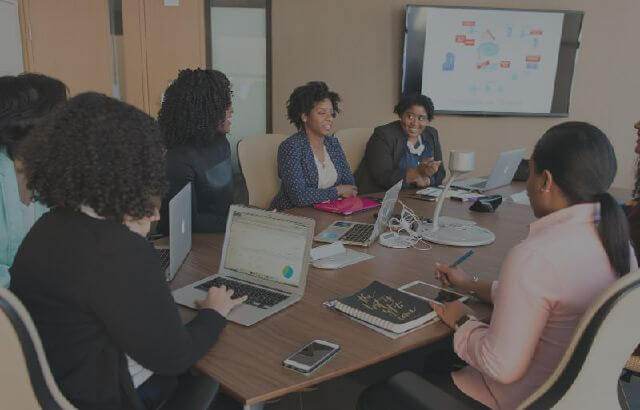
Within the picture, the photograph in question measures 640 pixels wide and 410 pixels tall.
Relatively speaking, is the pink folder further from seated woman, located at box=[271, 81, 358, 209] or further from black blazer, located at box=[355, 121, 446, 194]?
black blazer, located at box=[355, 121, 446, 194]

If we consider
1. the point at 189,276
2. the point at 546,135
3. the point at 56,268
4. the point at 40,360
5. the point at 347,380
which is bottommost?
the point at 347,380

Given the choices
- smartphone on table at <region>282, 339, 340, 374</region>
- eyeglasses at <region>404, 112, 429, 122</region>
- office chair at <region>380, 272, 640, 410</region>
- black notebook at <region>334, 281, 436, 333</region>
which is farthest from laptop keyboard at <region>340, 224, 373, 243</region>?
eyeglasses at <region>404, 112, 429, 122</region>

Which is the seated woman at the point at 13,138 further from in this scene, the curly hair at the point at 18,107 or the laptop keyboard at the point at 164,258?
the laptop keyboard at the point at 164,258

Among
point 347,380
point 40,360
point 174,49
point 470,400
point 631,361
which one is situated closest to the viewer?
point 40,360

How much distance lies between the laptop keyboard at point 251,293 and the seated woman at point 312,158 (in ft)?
3.54

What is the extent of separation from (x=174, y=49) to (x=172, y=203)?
294cm

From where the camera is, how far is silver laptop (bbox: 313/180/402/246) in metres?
2.12

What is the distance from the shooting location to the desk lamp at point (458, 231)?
2172mm

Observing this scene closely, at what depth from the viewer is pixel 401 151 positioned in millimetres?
3461

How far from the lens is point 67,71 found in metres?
3.99

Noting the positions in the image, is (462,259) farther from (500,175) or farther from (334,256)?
(500,175)

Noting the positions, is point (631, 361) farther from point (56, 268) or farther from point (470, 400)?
point (56, 268)

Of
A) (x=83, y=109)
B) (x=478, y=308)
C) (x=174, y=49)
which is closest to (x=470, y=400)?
(x=478, y=308)

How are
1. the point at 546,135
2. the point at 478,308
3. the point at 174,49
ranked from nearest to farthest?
1. the point at 546,135
2. the point at 478,308
3. the point at 174,49
